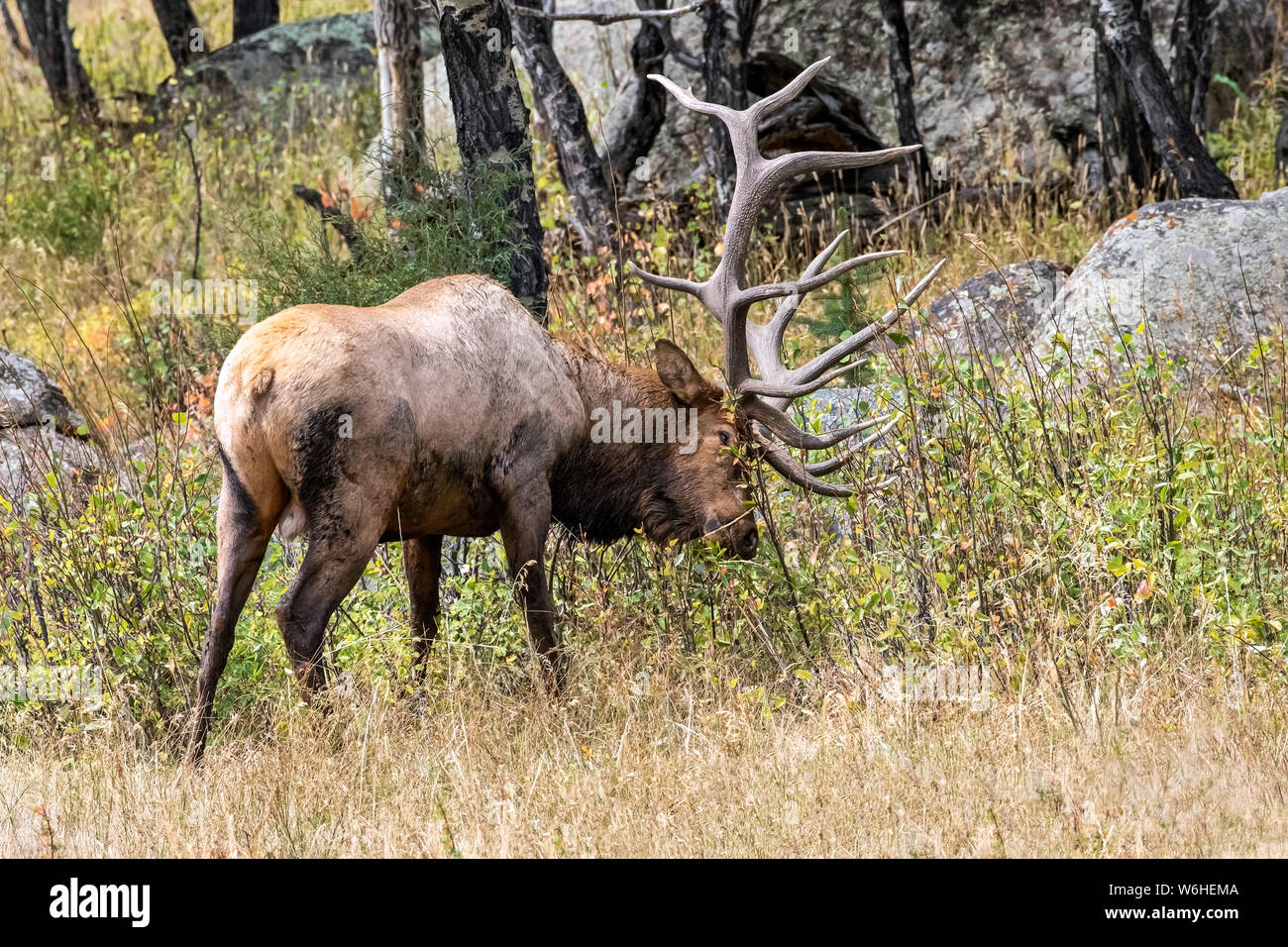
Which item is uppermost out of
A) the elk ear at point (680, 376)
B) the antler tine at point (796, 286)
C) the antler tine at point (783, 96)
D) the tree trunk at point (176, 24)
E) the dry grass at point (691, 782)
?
the tree trunk at point (176, 24)

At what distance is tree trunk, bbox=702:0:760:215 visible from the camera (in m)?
11.2

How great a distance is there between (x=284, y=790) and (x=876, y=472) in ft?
10.6

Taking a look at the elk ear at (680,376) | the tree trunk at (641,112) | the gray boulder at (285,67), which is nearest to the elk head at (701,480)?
the elk ear at (680,376)

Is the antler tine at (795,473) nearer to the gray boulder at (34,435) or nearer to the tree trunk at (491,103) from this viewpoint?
the tree trunk at (491,103)

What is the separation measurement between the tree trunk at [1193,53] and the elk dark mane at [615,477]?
306 inches

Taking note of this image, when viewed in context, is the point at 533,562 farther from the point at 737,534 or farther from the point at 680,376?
the point at 680,376

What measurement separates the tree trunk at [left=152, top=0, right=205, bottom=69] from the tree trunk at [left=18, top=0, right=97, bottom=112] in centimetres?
133

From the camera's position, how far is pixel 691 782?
490 centimetres

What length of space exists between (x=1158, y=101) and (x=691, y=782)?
7621 mm

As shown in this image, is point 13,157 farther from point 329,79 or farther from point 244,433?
point 244,433

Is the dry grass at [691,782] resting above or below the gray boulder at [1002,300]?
below

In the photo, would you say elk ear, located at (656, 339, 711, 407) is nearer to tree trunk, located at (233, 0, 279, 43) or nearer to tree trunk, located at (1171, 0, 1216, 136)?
tree trunk, located at (1171, 0, 1216, 136)

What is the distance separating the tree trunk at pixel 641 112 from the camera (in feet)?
40.6

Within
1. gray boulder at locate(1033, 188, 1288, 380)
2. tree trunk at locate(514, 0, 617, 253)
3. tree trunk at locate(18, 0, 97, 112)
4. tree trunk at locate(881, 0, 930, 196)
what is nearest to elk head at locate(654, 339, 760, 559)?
gray boulder at locate(1033, 188, 1288, 380)
